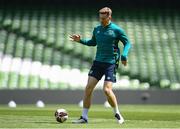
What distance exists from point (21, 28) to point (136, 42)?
220 inches

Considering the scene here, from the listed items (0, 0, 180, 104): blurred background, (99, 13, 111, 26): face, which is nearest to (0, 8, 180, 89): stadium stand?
(0, 0, 180, 104): blurred background

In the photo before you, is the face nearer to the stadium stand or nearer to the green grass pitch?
the green grass pitch

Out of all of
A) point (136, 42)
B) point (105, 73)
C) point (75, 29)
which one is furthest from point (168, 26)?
point (105, 73)

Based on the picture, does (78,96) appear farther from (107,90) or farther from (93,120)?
(107,90)

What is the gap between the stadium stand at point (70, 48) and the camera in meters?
27.5

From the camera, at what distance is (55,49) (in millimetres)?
29844

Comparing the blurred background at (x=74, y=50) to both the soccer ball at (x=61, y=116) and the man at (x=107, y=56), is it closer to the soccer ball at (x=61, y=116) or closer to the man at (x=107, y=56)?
the soccer ball at (x=61, y=116)

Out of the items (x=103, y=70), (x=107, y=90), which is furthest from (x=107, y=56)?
(x=107, y=90)

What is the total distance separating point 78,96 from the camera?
2517cm

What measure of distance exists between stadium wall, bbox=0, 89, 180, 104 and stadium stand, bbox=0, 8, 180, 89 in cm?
143

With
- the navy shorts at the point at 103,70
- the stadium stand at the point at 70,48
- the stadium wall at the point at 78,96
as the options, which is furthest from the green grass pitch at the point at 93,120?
the stadium stand at the point at 70,48

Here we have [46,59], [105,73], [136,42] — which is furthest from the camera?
[136,42]

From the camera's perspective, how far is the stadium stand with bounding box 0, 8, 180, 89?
27.5m

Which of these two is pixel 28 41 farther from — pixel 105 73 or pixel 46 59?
pixel 105 73
